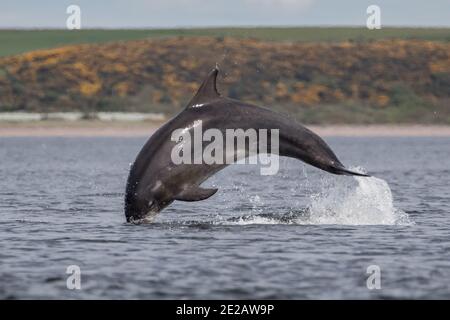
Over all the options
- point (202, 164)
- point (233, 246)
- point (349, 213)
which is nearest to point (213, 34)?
point (349, 213)

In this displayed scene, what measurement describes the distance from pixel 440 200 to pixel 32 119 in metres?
76.6

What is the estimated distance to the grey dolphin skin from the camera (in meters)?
23.6

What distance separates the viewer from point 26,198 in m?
33.6

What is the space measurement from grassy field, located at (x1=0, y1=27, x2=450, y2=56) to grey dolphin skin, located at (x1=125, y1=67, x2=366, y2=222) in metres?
126

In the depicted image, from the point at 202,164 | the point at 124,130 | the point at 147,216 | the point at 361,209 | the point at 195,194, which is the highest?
the point at 124,130

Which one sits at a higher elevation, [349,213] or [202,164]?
[202,164]

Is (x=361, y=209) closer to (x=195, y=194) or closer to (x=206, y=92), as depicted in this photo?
(x=195, y=194)

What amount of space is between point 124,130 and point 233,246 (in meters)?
81.3

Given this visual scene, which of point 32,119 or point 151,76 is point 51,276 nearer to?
point 32,119

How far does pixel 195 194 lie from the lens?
77.7 ft

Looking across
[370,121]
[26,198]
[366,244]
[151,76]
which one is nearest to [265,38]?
[151,76]

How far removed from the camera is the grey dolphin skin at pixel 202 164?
2361 cm

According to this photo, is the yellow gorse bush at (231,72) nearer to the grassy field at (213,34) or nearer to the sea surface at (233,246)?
the grassy field at (213,34)

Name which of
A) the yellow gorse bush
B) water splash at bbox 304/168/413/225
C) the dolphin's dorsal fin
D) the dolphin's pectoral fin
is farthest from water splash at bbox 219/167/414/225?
the yellow gorse bush
